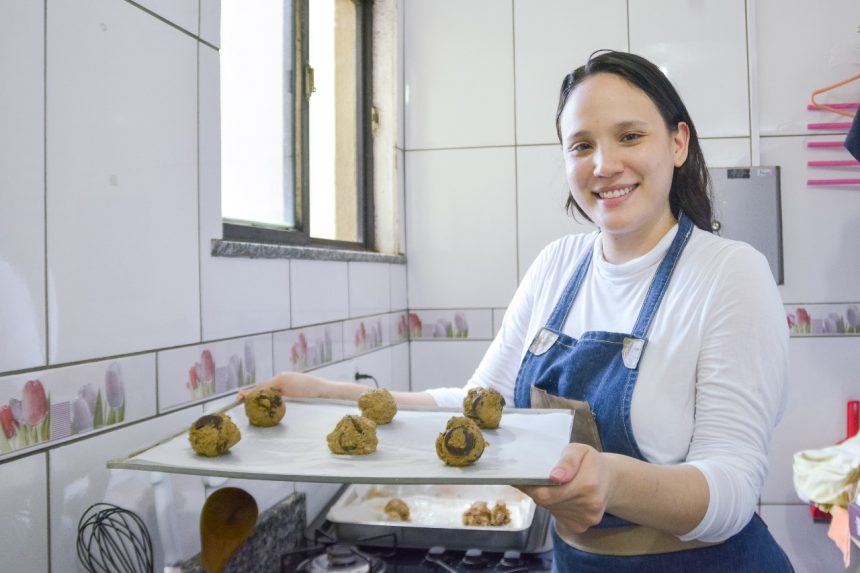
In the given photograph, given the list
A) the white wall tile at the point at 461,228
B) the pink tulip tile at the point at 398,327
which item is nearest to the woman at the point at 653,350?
the pink tulip tile at the point at 398,327

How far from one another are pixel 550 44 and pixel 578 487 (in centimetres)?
167

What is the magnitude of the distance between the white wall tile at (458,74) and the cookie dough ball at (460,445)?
1455 mm

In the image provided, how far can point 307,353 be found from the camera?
4.53ft

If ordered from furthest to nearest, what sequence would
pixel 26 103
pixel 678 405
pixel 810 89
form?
1. pixel 810 89
2. pixel 678 405
3. pixel 26 103

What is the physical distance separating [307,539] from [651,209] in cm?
85

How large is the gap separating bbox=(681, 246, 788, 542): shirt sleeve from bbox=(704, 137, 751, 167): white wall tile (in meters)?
1.18

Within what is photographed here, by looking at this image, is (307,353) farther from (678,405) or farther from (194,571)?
(678,405)

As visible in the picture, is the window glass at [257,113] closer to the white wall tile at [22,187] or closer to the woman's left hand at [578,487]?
the white wall tile at [22,187]

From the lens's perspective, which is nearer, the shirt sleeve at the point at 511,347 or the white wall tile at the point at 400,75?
A: the shirt sleeve at the point at 511,347

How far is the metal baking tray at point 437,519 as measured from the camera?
4.08 feet

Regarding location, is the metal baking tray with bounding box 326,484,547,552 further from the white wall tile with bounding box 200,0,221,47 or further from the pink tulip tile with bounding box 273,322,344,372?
the white wall tile with bounding box 200,0,221,47

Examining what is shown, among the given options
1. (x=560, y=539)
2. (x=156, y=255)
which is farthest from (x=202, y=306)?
(x=560, y=539)

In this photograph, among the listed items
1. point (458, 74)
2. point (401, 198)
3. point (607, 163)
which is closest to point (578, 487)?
point (607, 163)

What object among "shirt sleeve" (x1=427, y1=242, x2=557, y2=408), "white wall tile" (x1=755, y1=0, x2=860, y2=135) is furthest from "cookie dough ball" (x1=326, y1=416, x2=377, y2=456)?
"white wall tile" (x1=755, y1=0, x2=860, y2=135)
